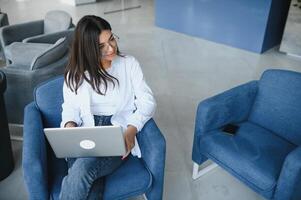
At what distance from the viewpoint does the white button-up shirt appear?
1.60m

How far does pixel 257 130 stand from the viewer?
1.97m

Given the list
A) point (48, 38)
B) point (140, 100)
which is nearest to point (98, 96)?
point (140, 100)

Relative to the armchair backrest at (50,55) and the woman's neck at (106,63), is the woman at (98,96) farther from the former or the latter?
the armchair backrest at (50,55)

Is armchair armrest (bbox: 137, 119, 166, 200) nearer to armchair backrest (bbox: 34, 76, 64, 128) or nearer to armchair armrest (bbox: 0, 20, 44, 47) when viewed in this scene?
armchair backrest (bbox: 34, 76, 64, 128)

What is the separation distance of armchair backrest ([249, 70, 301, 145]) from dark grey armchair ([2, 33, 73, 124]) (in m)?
1.47

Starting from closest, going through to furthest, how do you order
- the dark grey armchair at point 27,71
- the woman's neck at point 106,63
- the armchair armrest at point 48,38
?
1. the woman's neck at point 106,63
2. the dark grey armchair at point 27,71
3. the armchair armrest at point 48,38

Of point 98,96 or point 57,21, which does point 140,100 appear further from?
point 57,21

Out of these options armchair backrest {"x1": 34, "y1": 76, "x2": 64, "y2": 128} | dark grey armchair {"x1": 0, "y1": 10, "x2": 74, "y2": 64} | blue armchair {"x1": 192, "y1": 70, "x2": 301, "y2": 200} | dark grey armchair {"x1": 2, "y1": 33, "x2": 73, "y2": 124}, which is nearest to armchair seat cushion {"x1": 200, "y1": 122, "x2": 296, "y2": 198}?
blue armchair {"x1": 192, "y1": 70, "x2": 301, "y2": 200}

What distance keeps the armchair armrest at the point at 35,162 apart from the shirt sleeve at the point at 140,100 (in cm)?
46

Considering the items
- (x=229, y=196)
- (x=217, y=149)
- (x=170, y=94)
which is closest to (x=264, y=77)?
(x=217, y=149)

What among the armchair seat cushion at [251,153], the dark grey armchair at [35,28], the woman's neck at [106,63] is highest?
the woman's neck at [106,63]

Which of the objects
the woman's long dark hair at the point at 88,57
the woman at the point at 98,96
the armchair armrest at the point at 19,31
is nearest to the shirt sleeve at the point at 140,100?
the woman at the point at 98,96

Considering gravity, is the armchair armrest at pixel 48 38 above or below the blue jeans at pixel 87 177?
above

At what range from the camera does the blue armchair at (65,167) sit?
1374 millimetres
